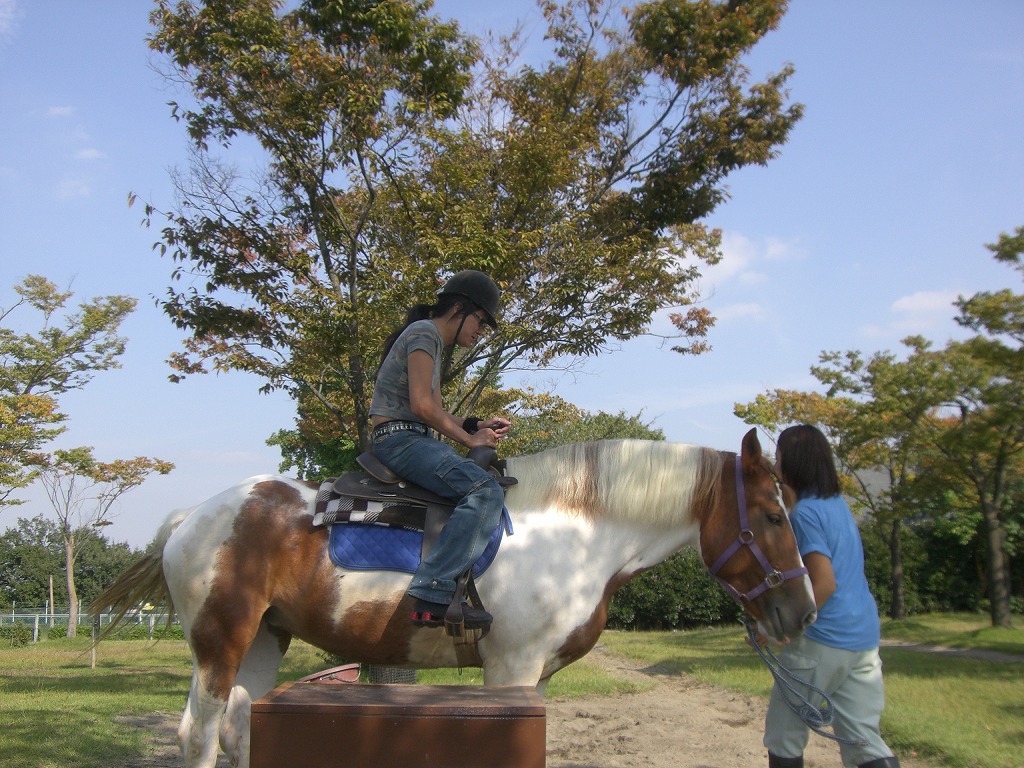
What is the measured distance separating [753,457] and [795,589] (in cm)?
63

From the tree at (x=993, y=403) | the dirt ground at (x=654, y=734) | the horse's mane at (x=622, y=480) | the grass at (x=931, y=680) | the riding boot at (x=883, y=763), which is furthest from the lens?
the tree at (x=993, y=403)

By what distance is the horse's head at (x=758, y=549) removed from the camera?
139 inches

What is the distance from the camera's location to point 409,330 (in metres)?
3.69

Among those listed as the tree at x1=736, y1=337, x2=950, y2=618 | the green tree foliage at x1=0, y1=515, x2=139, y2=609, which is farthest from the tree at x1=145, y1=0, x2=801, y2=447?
the green tree foliage at x1=0, y1=515, x2=139, y2=609

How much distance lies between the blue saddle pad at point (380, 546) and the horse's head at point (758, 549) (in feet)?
3.47

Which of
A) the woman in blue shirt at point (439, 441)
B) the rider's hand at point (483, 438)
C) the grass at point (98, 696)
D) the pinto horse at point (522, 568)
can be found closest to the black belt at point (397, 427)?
the woman in blue shirt at point (439, 441)

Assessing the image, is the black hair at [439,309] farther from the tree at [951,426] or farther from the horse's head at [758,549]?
the tree at [951,426]

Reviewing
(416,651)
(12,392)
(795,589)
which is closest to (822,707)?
(795,589)

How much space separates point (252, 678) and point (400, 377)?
1.74 metres

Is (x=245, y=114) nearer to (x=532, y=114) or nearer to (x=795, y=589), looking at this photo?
(x=532, y=114)

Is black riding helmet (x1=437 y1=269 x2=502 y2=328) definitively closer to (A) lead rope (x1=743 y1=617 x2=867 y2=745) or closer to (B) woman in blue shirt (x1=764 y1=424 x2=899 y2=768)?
(B) woman in blue shirt (x1=764 y1=424 x2=899 y2=768)

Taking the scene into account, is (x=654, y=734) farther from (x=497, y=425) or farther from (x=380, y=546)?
(x=380, y=546)

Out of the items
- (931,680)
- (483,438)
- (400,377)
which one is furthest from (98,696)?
(931,680)

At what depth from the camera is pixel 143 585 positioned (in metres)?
4.13
